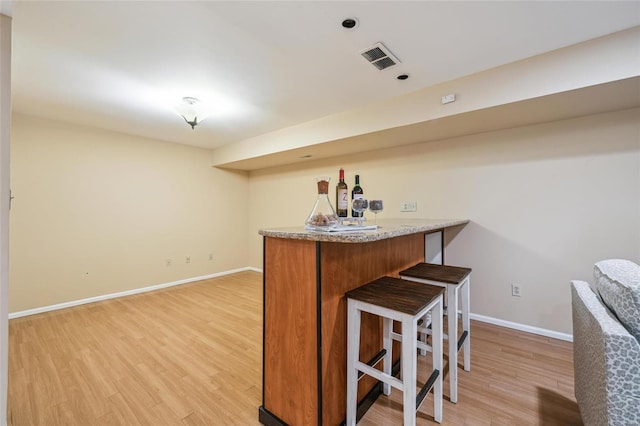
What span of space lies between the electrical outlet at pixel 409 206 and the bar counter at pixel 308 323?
1.87 meters

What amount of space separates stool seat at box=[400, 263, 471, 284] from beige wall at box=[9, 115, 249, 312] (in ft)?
11.4

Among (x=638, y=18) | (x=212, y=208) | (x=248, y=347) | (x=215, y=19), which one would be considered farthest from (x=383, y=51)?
(x=212, y=208)

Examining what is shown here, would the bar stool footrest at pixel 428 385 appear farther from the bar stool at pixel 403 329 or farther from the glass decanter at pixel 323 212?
the glass decanter at pixel 323 212

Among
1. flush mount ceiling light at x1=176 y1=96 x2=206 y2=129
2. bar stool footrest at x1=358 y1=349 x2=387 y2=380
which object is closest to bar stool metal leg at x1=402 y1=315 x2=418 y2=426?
bar stool footrest at x1=358 y1=349 x2=387 y2=380

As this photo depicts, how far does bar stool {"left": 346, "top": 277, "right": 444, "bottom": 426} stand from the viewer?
1.25 m

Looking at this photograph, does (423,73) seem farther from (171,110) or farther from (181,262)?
(181,262)

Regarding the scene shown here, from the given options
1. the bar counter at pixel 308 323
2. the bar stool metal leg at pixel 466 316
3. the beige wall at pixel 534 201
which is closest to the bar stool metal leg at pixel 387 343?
the bar counter at pixel 308 323

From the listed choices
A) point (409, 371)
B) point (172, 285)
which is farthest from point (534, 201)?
point (172, 285)

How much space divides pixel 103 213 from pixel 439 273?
14.2 feet

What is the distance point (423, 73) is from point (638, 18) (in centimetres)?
124

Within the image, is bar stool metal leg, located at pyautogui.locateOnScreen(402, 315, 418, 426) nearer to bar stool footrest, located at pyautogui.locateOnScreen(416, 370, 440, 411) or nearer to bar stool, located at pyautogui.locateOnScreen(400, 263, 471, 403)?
bar stool footrest, located at pyautogui.locateOnScreen(416, 370, 440, 411)

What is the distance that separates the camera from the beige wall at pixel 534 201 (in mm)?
2342

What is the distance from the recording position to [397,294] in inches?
58.2

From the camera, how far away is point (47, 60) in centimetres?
208
